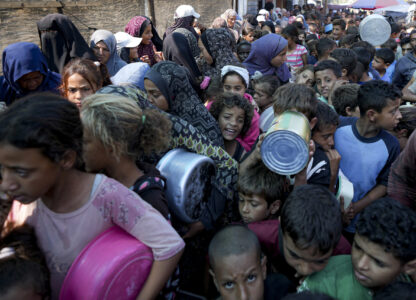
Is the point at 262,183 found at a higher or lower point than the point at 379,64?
higher

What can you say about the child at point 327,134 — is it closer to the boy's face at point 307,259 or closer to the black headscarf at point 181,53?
the boy's face at point 307,259

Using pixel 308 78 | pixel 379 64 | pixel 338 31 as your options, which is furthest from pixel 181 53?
pixel 338 31

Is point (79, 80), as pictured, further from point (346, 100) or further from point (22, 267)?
point (346, 100)

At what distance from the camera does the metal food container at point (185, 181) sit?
172cm

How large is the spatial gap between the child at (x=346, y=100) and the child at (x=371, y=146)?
61 cm

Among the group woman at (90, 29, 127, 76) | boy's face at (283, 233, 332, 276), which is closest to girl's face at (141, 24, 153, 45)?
woman at (90, 29, 127, 76)

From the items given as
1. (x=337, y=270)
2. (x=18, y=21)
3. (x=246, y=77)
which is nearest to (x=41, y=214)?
(x=337, y=270)

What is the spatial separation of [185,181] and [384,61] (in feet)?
19.1

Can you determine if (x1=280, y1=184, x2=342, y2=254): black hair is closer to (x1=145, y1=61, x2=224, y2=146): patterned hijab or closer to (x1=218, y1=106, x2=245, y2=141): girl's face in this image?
(x1=145, y1=61, x2=224, y2=146): patterned hijab

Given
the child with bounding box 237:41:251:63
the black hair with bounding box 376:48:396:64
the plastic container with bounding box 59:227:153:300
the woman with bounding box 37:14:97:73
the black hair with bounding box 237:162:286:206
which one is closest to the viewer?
the plastic container with bounding box 59:227:153:300

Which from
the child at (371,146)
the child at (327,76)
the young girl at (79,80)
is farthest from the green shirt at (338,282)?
the child at (327,76)

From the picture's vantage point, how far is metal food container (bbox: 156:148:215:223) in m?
1.72

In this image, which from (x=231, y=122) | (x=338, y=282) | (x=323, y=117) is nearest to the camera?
(x=338, y=282)

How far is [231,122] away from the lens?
293 cm
